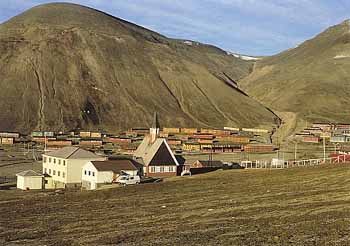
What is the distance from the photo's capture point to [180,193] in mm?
33406

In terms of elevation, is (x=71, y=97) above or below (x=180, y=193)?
above

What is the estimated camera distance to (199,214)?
79.3 feet

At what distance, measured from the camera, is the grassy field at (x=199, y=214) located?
18.8 m

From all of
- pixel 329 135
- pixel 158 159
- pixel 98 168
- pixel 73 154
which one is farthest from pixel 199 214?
pixel 329 135

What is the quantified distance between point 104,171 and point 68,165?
18.8ft

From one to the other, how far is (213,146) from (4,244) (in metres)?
82.5

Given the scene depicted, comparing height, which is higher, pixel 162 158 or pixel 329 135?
pixel 329 135

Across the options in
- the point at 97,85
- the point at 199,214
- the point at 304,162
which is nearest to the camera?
the point at 199,214

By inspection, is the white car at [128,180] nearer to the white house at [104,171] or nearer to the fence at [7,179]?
the white house at [104,171]

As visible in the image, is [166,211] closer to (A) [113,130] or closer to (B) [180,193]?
(B) [180,193]

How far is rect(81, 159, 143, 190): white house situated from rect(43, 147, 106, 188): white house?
2470 mm

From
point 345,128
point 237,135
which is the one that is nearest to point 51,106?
point 237,135

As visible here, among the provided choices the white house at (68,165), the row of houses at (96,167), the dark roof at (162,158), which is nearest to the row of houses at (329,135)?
the dark roof at (162,158)

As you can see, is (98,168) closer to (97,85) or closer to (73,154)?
(73,154)
